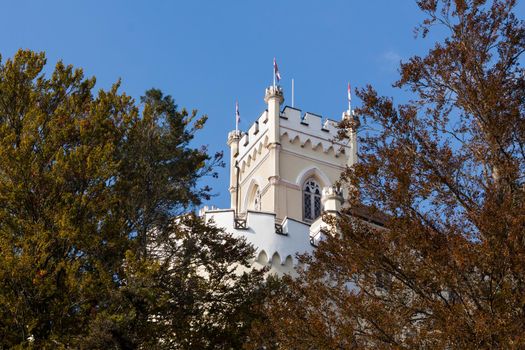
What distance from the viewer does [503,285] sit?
33.2ft

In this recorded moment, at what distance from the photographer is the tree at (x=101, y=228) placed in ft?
38.4

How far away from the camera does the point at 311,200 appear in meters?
35.6

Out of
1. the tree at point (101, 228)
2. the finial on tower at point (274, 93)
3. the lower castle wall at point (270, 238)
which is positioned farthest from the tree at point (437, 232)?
the finial on tower at point (274, 93)

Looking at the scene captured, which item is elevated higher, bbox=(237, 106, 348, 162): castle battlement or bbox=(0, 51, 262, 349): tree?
bbox=(237, 106, 348, 162): castle battlement

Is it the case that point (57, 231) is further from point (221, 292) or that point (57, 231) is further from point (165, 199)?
point (221, 292)

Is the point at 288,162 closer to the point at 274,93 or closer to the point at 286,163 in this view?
the point at 286,163

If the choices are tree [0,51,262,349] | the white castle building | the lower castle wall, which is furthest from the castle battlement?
tree [0,51,262,349]

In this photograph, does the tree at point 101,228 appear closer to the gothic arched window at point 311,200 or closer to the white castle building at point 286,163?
the white castle building at point 286,163

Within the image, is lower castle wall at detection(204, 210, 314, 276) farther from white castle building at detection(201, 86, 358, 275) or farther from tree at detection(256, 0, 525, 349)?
white castle building at detection(201, 86, 358, 275)

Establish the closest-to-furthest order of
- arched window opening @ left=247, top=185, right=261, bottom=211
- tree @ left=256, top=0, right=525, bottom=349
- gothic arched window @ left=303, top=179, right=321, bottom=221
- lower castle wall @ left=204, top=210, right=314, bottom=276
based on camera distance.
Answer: tree @ left=256, top=0, right=525, bottom=349, lower castle wall @ left=204, top=210, right=314, bottom=276, gothic arched window @ left=303, top=179, right=321, bottom=221, arched window opening @ left=247, top=185, right=261, bottom=211

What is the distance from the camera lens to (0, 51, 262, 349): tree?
1170cm

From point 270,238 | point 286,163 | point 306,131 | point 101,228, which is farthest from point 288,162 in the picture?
point 101,228

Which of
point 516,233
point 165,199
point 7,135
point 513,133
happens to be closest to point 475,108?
point 513,133

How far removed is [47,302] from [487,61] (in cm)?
801
